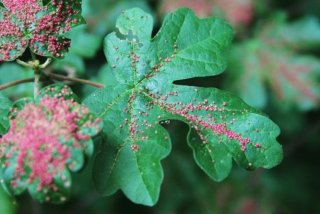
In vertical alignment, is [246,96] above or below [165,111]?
below

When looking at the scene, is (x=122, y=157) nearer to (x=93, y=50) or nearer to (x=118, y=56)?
(x=118, y=56)

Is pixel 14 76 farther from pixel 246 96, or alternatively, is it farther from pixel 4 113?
pixel 246 96

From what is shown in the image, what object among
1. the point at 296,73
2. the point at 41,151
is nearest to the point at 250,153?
the point at 41,151

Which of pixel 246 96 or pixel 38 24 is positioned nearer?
pixel 38 24

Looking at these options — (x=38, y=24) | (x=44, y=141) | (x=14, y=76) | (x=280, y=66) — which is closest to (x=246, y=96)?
(x=280, y=66)

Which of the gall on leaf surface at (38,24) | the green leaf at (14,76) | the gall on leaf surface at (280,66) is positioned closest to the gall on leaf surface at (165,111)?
the gall on leaf surface at (38,24)

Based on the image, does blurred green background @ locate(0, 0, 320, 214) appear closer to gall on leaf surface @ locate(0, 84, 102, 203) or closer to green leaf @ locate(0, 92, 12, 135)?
green leaf @ locate(0, 92, 12, 135)

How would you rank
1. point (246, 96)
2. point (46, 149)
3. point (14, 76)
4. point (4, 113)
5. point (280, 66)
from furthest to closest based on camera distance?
point (280, 66), point (246, 96), point (14, 76), point (4, 113), point (46, 149)
